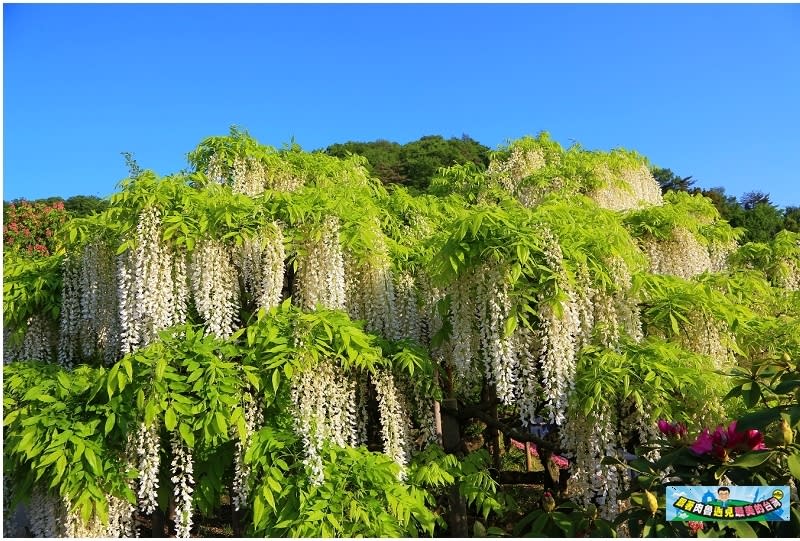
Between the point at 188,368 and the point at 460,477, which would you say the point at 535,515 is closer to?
the point at 460,477

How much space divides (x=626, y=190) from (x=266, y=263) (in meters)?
5.41

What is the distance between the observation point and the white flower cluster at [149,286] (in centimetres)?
478

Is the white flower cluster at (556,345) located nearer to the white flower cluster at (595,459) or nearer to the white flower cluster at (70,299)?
the white flower cluster at (595,459)

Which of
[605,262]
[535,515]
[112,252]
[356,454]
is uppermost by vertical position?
[112,252]

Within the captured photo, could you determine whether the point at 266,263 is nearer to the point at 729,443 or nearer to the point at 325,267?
the point at 325,267

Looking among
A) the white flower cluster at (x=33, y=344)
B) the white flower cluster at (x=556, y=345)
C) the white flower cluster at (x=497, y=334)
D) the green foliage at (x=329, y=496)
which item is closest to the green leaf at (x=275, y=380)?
the green foliage at (x=329, y=496)

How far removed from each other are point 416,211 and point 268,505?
12.6 feet

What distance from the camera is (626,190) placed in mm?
8125

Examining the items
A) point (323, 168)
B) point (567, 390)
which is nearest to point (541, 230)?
point (567, 390)

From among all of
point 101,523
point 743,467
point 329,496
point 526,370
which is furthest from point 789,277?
point 101,523

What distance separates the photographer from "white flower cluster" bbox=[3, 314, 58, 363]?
19.1 feet

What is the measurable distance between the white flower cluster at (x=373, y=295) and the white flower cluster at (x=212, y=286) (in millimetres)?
1061

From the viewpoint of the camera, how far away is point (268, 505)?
3.83 m

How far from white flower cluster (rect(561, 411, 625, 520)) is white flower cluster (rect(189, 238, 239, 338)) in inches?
113
